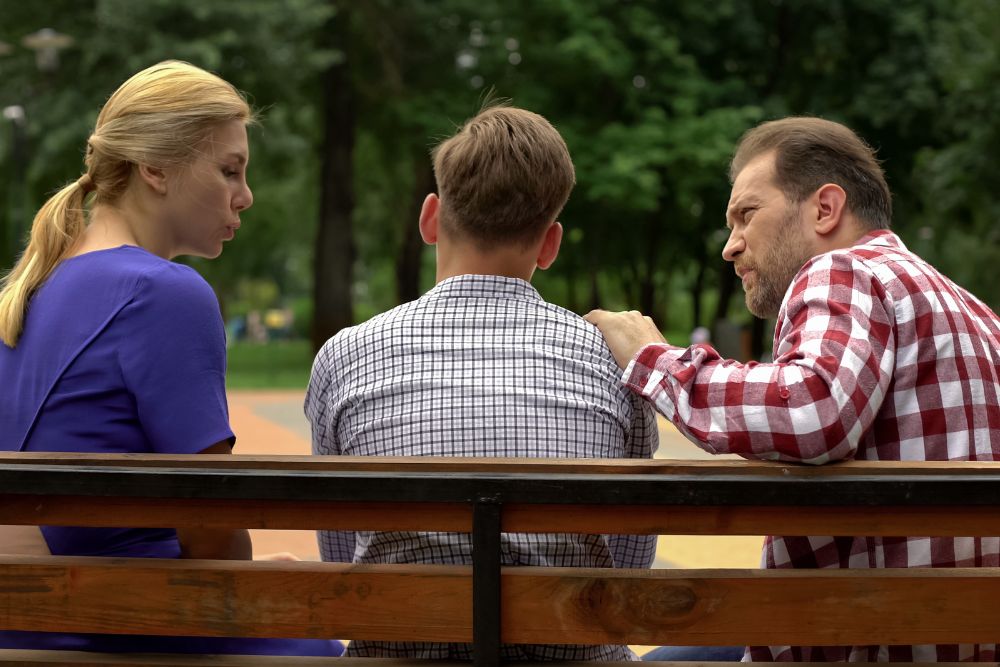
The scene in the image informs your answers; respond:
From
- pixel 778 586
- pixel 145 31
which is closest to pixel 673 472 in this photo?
pixel 778 586

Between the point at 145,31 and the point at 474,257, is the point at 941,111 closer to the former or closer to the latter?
the point at 145,31

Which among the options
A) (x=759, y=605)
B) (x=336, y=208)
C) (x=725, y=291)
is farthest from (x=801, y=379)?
(x=725, y=291)

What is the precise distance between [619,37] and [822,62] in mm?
5255

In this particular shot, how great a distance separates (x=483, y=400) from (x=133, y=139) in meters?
0.91

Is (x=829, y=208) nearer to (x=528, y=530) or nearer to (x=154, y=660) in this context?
(x=528, y=530)

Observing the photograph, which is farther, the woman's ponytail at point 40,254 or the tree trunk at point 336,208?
the tree trunk at point 336,208

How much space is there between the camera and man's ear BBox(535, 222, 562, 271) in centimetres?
252

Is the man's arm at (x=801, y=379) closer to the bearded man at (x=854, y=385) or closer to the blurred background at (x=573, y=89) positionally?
the bearded man at (x=854, y=385)

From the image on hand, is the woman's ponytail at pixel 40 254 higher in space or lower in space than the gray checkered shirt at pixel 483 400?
higher

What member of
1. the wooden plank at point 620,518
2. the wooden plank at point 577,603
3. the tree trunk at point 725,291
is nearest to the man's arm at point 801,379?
the wooden plank at point 620,518

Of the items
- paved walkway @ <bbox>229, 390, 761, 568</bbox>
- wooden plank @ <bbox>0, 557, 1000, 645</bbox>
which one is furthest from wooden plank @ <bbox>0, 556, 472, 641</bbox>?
paved walkway @ <bbox>229, 390, 761, 568</bbox>

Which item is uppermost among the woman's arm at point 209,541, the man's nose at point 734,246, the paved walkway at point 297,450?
the man's nose at point 734,246

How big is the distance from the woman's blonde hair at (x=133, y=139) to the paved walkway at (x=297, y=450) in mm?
2418

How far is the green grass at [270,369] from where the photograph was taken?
77.2ft
